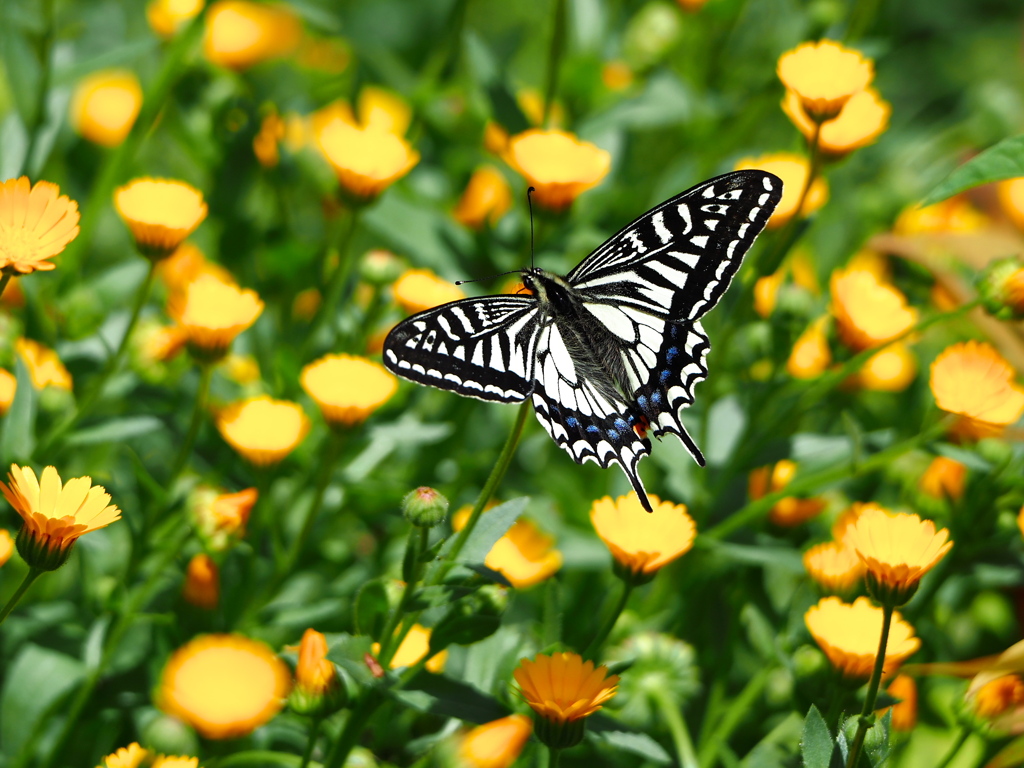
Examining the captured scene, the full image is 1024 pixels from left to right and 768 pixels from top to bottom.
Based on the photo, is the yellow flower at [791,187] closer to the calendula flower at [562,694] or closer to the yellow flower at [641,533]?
the yellow flower at [641,533]

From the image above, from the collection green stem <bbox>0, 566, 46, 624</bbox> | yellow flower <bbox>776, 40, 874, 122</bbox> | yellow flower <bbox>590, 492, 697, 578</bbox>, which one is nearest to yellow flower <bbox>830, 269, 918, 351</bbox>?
yellow flower <bbox>776, 40, 874, 122</bbox>

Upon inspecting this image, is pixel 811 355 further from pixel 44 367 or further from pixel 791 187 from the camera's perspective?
pixel 44 367

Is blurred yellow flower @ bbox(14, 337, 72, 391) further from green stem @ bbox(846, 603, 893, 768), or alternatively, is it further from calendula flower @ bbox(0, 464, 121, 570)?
green stem @ bbox(846, 603, 893, 768)

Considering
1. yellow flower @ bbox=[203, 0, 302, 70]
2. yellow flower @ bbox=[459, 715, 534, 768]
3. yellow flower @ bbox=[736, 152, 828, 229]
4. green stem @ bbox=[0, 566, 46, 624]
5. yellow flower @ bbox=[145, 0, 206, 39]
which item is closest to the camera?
green stem @ bbox=[0, 566, 46, 624]

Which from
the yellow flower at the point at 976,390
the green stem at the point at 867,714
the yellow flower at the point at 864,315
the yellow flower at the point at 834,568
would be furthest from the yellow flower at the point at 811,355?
the green stem at the point at 867,714

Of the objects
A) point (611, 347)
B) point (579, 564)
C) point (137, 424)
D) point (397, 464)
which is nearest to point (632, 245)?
point (611, 347)
